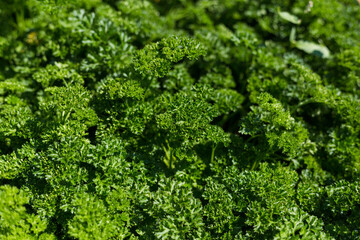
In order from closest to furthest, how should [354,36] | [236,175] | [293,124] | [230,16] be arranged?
[236,175] < [293,124] < [354,36] < [230,16]

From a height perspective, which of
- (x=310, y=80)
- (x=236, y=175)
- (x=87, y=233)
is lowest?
(x=87, y=233)

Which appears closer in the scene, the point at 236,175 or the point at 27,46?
the point at 236,175

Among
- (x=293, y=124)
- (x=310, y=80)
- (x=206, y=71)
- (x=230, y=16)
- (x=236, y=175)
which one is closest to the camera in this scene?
(x=236, y=175)

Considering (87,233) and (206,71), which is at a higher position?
(206,71)

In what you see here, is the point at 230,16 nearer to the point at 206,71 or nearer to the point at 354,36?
the point at 206,71

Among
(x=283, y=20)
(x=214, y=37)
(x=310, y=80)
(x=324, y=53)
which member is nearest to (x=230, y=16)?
(x=283, y=20)

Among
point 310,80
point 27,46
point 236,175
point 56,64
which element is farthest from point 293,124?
point 27,46
